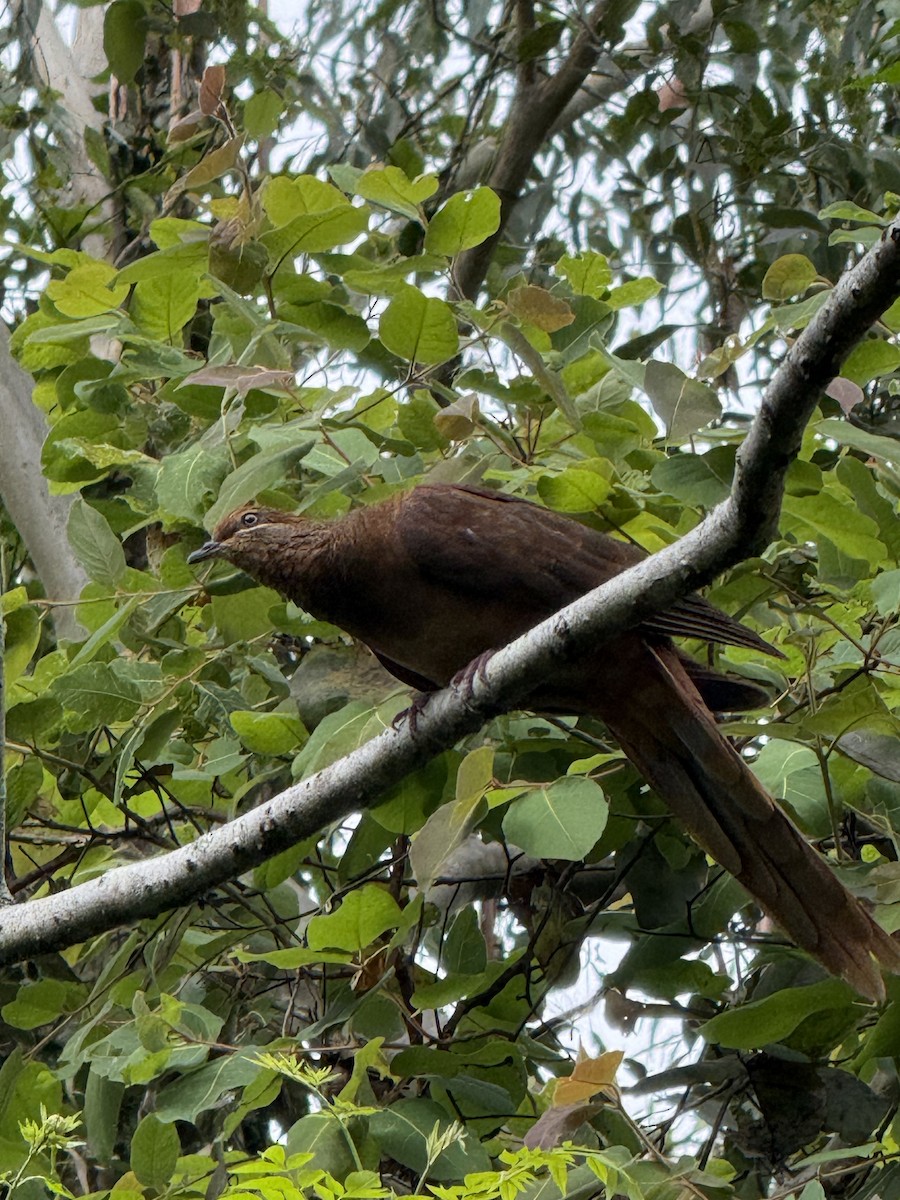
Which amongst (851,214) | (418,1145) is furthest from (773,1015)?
(851,214)

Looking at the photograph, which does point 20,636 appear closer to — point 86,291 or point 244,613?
point 244,613

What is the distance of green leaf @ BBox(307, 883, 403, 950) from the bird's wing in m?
0.78

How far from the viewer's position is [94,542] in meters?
3.33

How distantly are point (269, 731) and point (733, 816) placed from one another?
1.05 m

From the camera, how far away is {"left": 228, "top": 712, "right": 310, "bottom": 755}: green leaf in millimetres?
3160

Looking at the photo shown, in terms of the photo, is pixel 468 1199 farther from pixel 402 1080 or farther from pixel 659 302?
pixel 659 302

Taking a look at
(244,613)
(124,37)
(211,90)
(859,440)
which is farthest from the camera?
(124,37)

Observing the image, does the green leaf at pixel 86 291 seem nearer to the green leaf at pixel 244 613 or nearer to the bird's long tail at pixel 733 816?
the green leaf at pixel 244 613

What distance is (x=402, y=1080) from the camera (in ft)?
10.1

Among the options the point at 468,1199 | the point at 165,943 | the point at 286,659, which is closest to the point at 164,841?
the point at 165,943

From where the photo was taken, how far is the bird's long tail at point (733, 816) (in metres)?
2.82

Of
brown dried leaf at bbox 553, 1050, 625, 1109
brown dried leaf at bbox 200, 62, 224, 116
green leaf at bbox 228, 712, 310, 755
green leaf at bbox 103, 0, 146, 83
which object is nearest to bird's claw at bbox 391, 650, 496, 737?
green leaf at bbox 228, 712, 310, 755

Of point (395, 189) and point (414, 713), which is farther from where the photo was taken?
point (395, 189)

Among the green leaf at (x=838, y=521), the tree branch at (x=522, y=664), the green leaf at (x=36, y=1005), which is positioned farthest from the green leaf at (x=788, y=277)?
the green leaf at (x=36, y=1005)
